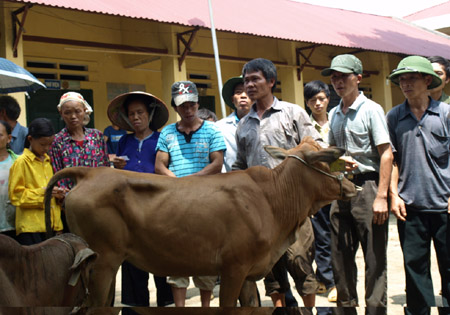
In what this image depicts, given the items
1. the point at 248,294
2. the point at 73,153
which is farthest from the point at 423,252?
the point at 73,153

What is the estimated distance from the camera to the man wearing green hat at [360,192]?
4168mm

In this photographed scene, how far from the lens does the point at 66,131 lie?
4.97m

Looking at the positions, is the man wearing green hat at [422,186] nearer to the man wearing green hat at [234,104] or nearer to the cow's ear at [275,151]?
the cow's ear at [275,151]

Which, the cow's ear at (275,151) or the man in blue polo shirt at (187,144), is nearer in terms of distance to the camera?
the cow's ear at (275,151)

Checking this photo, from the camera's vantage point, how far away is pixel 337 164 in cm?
384

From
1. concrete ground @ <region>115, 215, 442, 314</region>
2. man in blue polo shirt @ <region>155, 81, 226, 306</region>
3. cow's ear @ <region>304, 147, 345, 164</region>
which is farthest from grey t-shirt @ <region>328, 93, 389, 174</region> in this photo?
concrete ground @ <region>115, 215, 442, 314</region>

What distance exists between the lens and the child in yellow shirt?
4918 mm

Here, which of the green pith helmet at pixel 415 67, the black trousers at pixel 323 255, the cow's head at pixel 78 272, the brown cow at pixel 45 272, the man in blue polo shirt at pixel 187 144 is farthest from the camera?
the black trousers at pixel 323 255

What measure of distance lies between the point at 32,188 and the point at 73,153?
1.67 ft

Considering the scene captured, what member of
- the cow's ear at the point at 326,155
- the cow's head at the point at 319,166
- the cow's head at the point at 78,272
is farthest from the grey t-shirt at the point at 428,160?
the cow's head at the point at 78,272

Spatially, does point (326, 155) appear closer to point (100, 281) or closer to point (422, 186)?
point (422, 186)

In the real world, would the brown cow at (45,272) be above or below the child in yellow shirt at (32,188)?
below

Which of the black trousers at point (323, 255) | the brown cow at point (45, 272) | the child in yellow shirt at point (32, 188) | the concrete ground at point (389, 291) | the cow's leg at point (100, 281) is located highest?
the child in yellow shirt at point (32, 188)

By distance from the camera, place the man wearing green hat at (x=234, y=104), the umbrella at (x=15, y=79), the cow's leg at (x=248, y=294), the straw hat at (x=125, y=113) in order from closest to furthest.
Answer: the cow's leg at (x=248, y=294), the straw hat at (x=125, y=113), the man wearing green hat at (x=234, y=104), the umbrella at (x=15, y=79)
